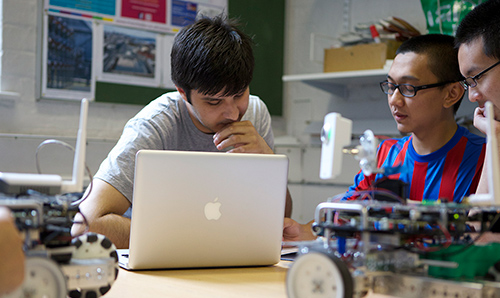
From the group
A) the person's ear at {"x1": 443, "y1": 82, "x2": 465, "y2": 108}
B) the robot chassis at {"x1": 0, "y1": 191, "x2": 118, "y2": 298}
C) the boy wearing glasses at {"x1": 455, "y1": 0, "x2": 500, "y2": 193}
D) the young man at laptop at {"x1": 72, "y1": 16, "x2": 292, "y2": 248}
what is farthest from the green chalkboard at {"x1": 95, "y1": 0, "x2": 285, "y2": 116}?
the robot chassis at {"x1": 0, "y1": 191, "x2": 118, "y2": 298}

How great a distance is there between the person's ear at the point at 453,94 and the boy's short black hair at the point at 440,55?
2 cm

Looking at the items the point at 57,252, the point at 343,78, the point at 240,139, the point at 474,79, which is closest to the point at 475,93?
the point at 474,79

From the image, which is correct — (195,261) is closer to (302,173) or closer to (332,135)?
(332,135)

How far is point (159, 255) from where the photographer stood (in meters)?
1.15

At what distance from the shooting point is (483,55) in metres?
1.43

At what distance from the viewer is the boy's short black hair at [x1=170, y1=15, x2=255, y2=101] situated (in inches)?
63.8

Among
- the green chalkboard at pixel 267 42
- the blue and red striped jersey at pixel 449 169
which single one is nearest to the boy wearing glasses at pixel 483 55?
the blue and red striped jersey at pixel 449 169

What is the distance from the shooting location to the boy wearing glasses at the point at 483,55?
1.41 metres

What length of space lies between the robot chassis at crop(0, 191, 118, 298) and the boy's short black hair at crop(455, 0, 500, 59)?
44.5 inches

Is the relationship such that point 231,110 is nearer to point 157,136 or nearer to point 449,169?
point 157,136

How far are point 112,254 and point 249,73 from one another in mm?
900

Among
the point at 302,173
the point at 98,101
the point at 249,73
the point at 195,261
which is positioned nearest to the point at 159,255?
the point at 195,261

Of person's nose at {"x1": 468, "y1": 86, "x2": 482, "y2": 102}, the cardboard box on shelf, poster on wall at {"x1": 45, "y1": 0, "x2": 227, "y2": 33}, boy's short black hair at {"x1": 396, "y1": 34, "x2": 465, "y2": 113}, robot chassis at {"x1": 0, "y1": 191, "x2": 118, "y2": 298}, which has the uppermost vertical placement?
poster on wall at {"x1": 45, "y1": 0, "x2": 227, "y2": 33}

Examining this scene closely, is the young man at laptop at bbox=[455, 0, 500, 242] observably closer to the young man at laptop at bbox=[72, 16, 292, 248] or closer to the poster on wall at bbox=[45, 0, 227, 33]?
the young man at laptop at bbox=[72, 16, 292, 248]
